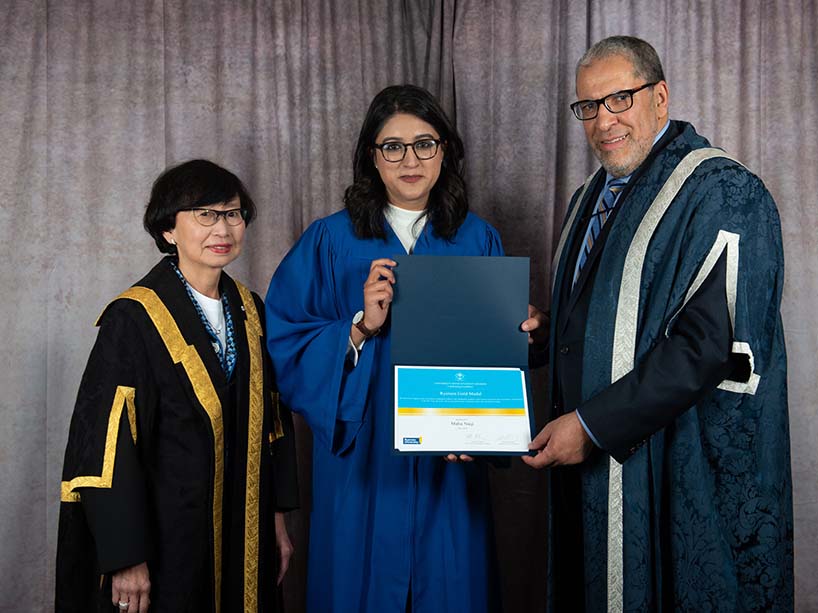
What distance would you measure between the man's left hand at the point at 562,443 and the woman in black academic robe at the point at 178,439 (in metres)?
0.85

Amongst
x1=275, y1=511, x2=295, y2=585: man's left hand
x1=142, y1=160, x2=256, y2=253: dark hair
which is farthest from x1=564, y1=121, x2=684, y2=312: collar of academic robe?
x1=275, y1=511, x2=295, y2=585: man's left hand

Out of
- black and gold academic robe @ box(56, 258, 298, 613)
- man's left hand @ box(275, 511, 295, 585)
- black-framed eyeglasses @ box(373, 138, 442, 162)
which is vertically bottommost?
man's left hand @ box(275, 511, 295, 585)

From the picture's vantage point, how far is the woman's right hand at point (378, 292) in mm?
2086

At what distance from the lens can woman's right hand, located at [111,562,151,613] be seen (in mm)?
1963

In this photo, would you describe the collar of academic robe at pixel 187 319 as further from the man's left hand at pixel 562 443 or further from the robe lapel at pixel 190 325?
the man's left hand at pixel 562 443

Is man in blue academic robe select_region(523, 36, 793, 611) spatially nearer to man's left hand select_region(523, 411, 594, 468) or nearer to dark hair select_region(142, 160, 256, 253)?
man's left hand select_region(523, 411, 594, 468)

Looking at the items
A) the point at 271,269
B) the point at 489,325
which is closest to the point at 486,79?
the point at 271,269

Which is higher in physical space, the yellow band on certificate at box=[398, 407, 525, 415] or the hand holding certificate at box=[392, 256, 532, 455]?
the hand holding certificate at box=[392, 256, 532, 455]

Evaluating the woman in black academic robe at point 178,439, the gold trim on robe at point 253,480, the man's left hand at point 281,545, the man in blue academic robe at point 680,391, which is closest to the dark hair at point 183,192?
the woman in black academic robe at point 178,439

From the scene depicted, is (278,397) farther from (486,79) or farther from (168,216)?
(486,79)

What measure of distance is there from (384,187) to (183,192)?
0.66 meters

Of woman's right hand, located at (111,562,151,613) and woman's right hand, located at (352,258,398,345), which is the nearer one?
→ woman's right hand, located at (111,562,151,613)

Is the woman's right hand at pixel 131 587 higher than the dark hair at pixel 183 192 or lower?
lower

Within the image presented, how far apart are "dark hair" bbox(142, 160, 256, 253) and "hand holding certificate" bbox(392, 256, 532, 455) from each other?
1.96ft
